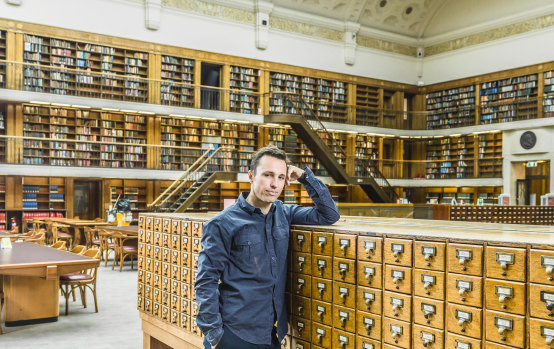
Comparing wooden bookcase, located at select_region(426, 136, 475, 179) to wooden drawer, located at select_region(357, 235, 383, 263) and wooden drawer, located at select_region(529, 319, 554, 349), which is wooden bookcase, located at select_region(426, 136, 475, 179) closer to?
wooden drawer, located at select_region(357, 235, 383, 263)

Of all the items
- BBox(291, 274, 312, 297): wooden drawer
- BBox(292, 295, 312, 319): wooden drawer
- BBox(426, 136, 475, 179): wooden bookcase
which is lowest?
BBox(292, 295, 312, 319): wooden drawer

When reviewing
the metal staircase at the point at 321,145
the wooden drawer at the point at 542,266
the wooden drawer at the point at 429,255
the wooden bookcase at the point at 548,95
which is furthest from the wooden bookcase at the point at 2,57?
the wooden bookcase at the point at 548,95

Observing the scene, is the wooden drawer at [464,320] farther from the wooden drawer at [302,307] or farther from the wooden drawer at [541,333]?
the wooden drawer at [302,307]

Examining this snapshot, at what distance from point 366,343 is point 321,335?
29 cm

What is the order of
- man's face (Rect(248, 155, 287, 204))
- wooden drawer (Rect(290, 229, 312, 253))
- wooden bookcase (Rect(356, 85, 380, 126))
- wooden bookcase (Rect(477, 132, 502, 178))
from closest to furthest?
man's face (Rect(248, 155, 287, 204)) → wooden drawer (Rect(290, 229, 312, 253)) → wooden bookcase (Rect(477, 132, 502, 178)) → wooden bookcase (Rect(356, 85, 380, 126))

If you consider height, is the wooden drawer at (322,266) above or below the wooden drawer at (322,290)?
above

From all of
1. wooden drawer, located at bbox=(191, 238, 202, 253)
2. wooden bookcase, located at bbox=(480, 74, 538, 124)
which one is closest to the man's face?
wooden drawer, located at bbox=(191, 238, 202, 253)

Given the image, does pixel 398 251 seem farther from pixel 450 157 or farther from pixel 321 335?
pixel 450 157

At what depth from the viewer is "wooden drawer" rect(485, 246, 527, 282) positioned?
192 centimetres

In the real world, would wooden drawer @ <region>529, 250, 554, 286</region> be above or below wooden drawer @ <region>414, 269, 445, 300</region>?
above

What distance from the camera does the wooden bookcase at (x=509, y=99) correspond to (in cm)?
1611

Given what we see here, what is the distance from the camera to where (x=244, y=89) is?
53.6 ft

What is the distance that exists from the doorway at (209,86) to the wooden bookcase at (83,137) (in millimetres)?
1871

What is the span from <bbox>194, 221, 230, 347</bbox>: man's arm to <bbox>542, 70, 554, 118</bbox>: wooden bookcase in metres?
15.4
